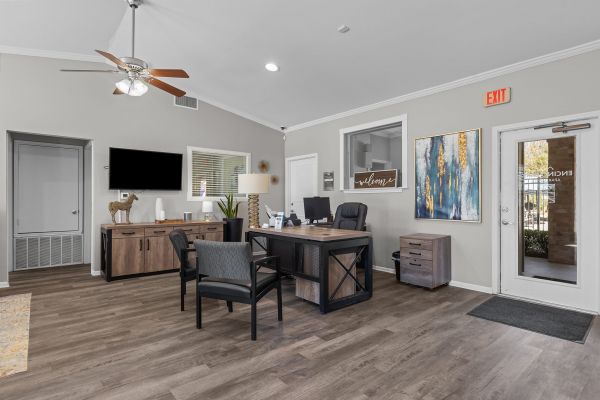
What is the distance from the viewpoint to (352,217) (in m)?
4.75

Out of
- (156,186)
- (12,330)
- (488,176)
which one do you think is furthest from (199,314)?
(488,176)

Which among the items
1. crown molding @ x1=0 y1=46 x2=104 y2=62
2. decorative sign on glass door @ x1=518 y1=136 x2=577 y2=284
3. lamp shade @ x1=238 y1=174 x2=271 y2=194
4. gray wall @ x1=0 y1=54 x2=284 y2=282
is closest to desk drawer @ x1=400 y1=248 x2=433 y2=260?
decorative sign on glass door @ x1=518 y1=136 x2=577 y2=284

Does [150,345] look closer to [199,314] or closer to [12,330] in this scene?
[199,314]

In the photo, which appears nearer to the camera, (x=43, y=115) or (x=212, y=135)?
(x=43, y=115)

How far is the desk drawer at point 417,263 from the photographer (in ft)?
13.9

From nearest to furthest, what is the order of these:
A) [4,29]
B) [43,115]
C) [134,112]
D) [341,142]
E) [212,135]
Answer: [4,29] < [43,115] < [134,112] < [341,142] < [212,135]

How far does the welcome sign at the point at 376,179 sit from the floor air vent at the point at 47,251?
5.32m

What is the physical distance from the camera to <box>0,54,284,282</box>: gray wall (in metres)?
4.64

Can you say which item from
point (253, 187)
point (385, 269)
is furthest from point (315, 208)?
point (253, 187)

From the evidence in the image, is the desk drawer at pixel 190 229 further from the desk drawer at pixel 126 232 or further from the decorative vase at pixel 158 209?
the desk drawer at pixel 126 232

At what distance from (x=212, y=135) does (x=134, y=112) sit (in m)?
1.43

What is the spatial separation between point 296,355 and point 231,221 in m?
3.91

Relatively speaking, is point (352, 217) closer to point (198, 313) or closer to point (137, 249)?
point (198, 313)

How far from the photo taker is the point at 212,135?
652 centimetres
